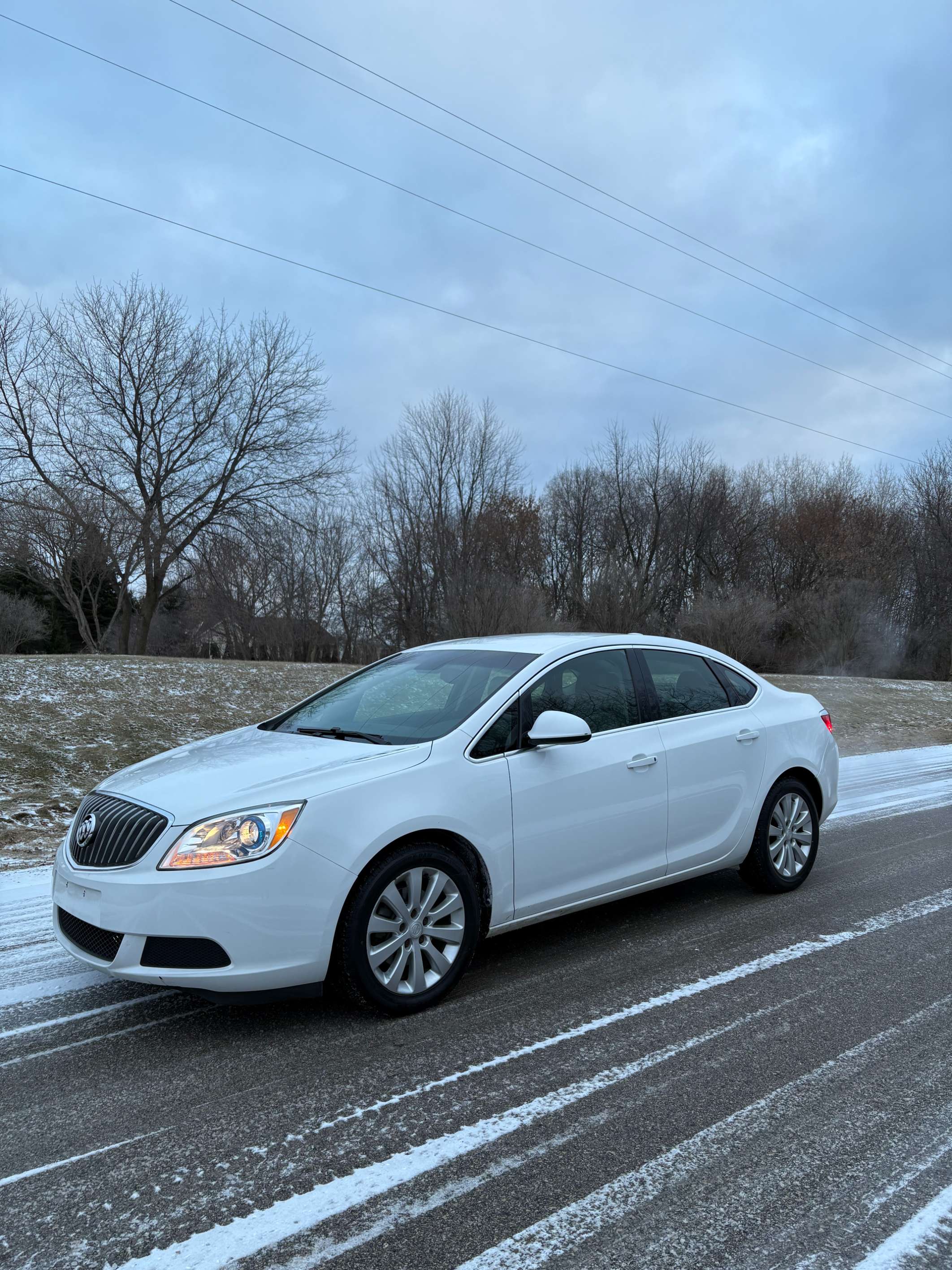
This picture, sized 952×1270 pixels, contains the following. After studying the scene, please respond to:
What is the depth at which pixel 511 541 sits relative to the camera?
42562 millimetres

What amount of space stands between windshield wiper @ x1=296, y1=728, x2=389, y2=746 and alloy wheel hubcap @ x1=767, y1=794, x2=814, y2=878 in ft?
8.83

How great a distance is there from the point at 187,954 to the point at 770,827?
12.1 ft

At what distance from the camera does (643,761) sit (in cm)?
492

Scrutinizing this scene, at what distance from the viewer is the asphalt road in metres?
2.50

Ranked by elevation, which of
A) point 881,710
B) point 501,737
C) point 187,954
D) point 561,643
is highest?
Result: point 561,643

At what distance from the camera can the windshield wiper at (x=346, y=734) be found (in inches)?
176

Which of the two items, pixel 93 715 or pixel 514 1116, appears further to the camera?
pixel 93 715

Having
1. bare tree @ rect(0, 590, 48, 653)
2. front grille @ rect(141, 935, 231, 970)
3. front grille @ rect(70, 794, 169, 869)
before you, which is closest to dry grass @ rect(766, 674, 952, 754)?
front grille @ rect(70, 794, 169, 869)

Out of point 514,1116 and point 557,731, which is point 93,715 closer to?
point 557,731

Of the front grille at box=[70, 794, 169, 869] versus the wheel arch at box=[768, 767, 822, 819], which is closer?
the front grille at box=[70, 794, 169, 869]

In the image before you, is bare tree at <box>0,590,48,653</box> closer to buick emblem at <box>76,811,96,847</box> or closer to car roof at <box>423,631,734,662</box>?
car roof at <box>423,631,734,662</box>

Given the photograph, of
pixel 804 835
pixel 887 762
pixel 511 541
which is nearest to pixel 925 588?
pixel 511 541

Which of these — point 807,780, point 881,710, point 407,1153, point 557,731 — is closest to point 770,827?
point 807,780

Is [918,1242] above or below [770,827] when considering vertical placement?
below
